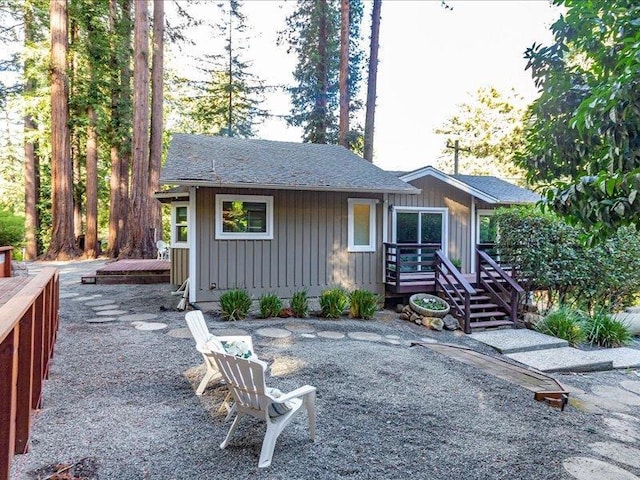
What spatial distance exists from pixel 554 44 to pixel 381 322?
19.3 feet

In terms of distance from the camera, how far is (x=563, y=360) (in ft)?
21.3

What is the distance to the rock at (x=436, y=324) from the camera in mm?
8109

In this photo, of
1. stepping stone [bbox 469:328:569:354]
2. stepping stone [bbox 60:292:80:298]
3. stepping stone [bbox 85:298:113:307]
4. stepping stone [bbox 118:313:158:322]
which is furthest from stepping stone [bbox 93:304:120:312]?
stepping stone [bbox 469:328:569:354]

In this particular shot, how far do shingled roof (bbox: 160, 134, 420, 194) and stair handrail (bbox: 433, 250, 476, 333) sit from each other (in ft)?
5.51

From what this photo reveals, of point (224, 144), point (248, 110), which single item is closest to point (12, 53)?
point (248, 110)

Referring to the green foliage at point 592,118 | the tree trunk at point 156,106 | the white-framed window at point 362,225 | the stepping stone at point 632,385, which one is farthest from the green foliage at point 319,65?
the green foliage at point 592,118

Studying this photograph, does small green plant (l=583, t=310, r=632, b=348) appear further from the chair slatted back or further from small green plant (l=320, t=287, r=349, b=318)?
the chair slatted back

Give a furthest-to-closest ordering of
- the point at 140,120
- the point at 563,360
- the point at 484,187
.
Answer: the point at 140,120 → the point at 484,187 → the point at 563,360

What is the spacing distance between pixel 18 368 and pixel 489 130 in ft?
91.4

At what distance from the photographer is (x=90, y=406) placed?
3654 millimetres

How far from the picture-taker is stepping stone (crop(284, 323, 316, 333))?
22.7 ft

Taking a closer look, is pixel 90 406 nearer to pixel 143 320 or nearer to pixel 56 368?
pixel 56 368

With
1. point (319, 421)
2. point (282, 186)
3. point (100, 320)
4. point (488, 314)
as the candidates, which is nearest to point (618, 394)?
point (488, 314)

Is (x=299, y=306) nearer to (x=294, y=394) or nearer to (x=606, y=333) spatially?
(x=294, y=394)
